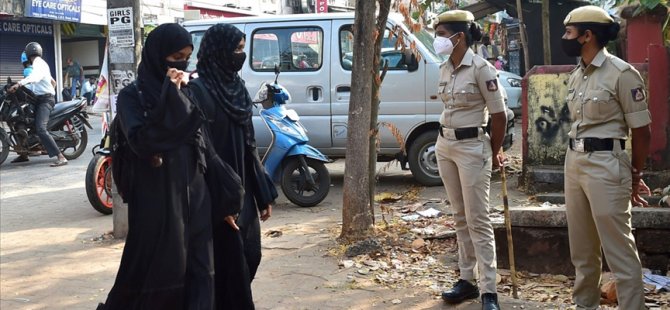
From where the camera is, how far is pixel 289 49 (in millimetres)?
8734

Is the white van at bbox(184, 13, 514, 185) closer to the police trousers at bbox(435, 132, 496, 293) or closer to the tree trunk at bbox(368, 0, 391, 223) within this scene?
the tree trunk at bbox(368, 0, 391, 223)

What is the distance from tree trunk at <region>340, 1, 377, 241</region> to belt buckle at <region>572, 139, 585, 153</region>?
212 centimetres

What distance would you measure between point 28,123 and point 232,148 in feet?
27.9

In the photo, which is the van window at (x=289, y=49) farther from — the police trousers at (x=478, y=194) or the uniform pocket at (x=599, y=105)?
the uniform pocket at (x=599, y=105)

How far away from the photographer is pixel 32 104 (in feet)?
36.4

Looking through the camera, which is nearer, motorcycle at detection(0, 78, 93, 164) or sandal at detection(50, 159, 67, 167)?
motorcycle at detection(0, 78, 93, 164)

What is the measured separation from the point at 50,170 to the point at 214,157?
26.7ft

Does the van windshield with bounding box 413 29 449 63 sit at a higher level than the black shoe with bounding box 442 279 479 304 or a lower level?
higher

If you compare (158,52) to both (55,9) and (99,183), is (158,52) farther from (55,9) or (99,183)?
(55,9)

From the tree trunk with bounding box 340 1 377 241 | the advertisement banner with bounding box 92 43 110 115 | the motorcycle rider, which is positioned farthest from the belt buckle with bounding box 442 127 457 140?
the motorcycle rider

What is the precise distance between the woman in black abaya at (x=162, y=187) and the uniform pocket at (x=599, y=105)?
2.05 meters

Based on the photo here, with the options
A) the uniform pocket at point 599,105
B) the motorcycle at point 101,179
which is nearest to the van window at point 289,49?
the motorcycle at point 101,179

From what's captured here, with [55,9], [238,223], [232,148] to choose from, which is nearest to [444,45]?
[232,148]

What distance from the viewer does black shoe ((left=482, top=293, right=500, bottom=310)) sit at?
4195mm
